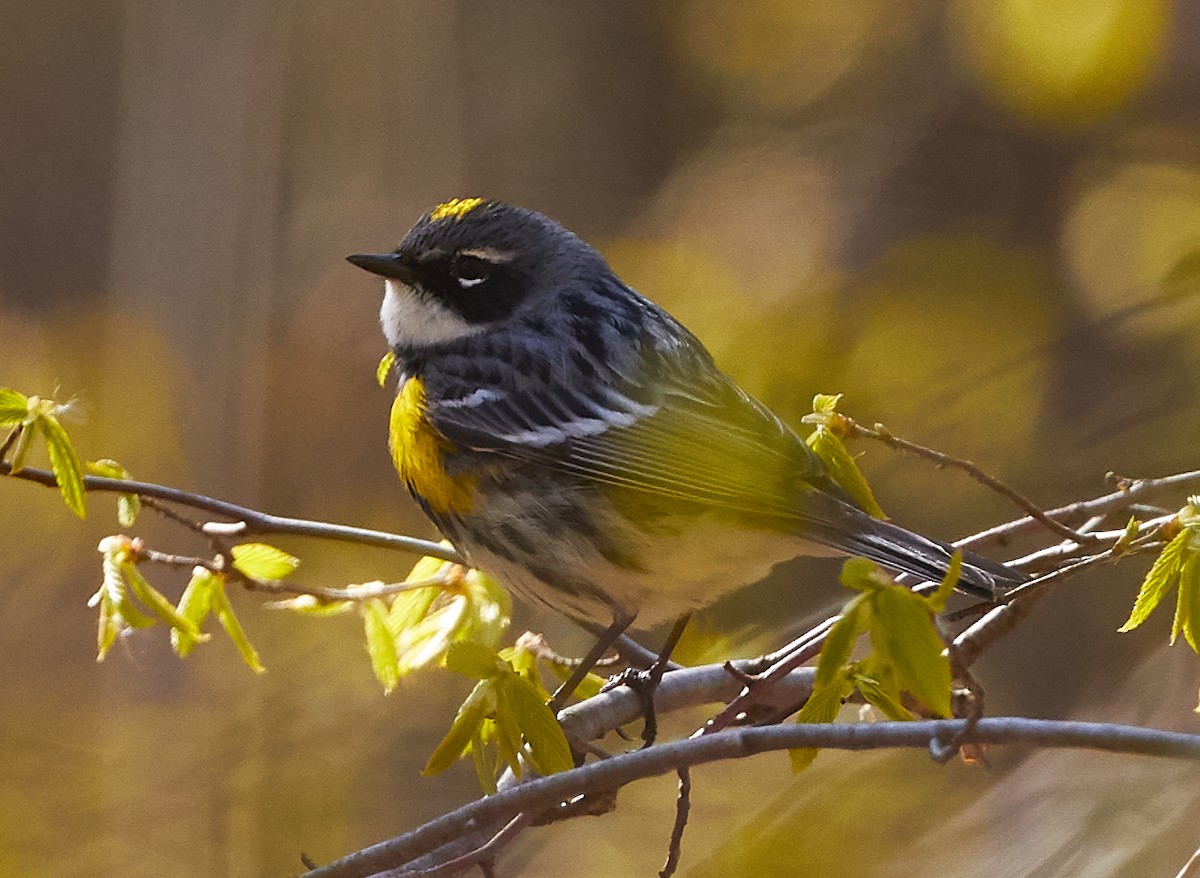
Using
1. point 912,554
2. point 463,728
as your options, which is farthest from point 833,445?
point 463,728

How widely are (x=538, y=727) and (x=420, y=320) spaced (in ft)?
4.80

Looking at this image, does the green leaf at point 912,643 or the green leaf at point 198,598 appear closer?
the green leaf at point 912,643

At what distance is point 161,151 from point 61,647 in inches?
79.2

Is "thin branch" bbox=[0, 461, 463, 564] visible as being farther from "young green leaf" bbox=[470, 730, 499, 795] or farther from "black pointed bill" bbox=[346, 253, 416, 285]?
"black pointed bill" bbox=[346, 253, 416, 285]

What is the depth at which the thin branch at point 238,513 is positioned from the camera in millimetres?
2115

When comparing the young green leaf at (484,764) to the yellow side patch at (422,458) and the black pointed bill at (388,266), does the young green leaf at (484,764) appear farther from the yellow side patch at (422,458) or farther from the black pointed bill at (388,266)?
the black pointed bill at (388,266)

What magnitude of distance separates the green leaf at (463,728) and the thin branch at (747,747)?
19 cm

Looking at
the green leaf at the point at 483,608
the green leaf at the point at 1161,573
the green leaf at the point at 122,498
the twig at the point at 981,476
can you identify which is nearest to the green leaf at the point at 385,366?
the green leaf at the point at 483,608

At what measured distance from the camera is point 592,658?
2.59 meters

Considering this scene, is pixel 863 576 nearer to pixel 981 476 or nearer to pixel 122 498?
pixel 981 476

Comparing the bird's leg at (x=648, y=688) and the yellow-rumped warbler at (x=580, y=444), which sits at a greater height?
the yellow-rumped warbler at (x=580, y=444)

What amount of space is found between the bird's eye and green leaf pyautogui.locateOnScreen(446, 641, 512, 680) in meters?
1.43

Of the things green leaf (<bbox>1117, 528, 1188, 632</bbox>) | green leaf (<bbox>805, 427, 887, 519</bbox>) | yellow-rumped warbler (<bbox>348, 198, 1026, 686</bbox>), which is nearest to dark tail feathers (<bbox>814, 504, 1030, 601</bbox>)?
yellow-rumped warbler (<bbox>348, 198, 1026, 686</bbox>)

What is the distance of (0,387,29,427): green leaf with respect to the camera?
80.2 inches
